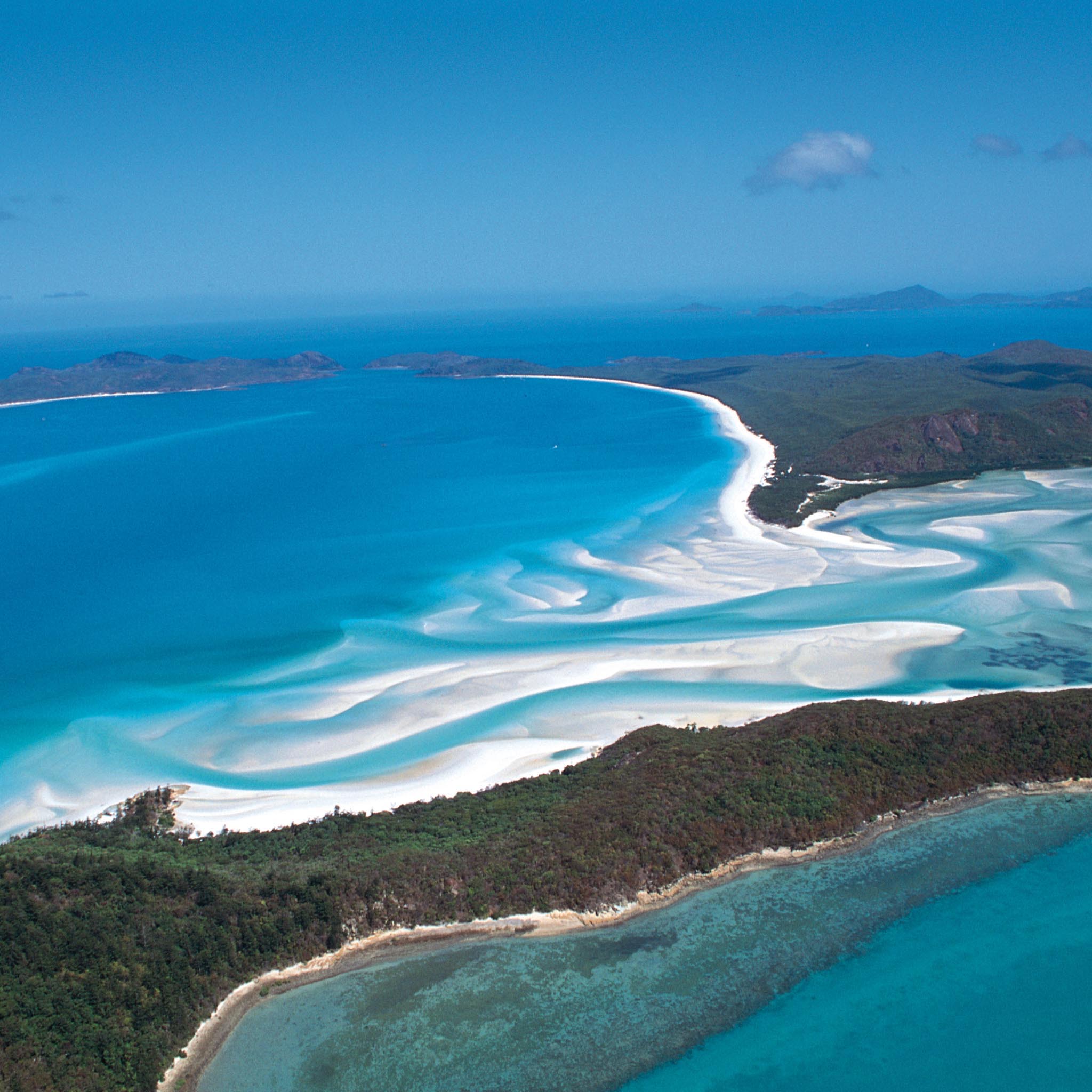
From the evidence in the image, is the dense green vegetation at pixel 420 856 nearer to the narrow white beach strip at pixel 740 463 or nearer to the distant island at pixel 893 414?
the narrow white beach strip at pixel 740 463

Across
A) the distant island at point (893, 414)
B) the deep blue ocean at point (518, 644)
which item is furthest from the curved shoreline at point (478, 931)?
the distant island at point (893, 414)

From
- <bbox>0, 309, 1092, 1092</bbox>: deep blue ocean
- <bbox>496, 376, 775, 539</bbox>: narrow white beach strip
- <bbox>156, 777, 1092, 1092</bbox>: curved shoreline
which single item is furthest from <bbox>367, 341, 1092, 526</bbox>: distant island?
<bbox>156, 777, 1092, 1092</bbox>: curved shoreline

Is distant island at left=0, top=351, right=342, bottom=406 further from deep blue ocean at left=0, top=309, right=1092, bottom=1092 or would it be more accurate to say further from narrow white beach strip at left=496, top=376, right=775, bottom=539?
deep blue ocean at left=0, top=309, right=1092, bottom=1092

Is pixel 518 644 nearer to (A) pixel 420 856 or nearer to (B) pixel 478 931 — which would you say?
(A) pixel 420 856


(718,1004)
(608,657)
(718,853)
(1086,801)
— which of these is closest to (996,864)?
(1086,801)

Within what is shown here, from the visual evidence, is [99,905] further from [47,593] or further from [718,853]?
[47,593]

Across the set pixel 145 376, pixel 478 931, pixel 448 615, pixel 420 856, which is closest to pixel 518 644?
pixel 448 615
